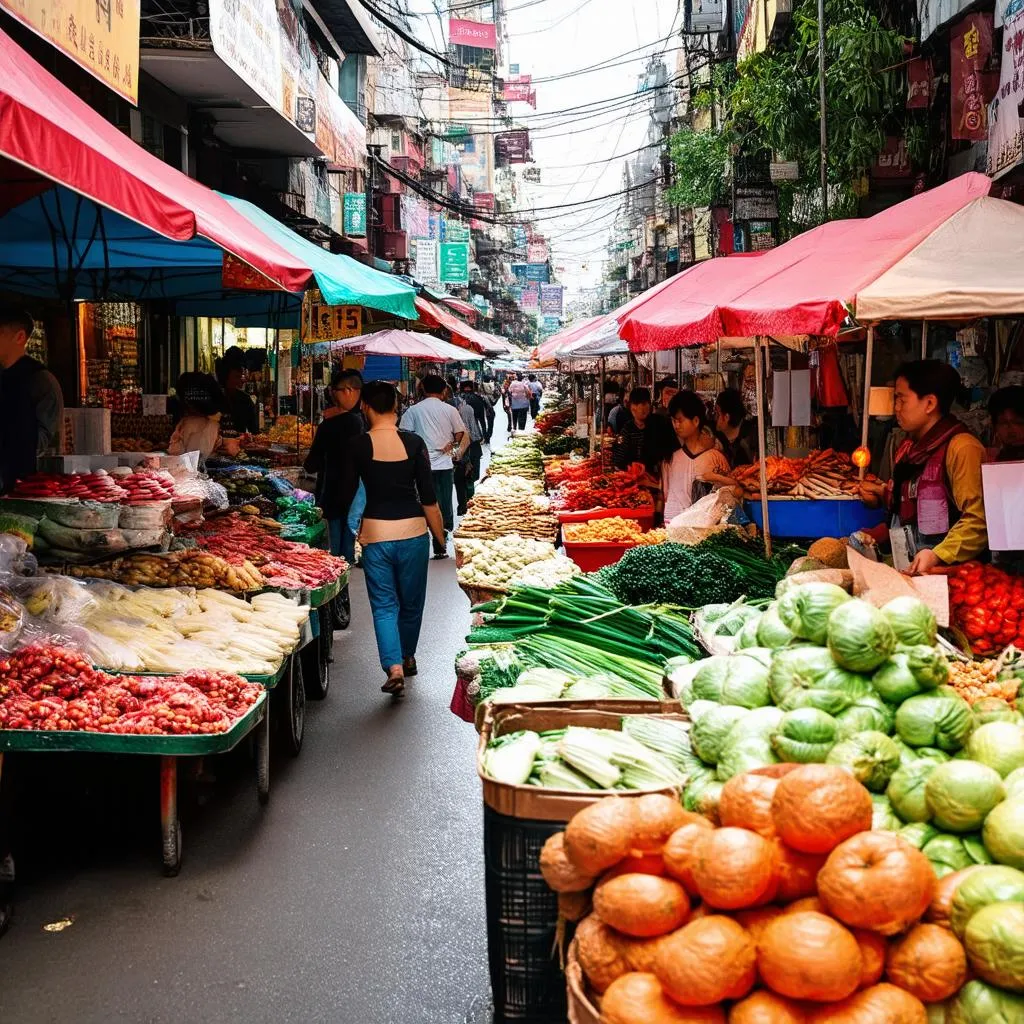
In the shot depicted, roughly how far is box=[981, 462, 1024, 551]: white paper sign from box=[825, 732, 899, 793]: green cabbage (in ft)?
8.26

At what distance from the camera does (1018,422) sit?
→ 700cm

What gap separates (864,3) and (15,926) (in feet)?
39.7

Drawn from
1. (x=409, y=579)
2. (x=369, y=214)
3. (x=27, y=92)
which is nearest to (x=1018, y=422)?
(x=409, y=579)

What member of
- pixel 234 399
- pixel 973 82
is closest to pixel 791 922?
pixel 973 82

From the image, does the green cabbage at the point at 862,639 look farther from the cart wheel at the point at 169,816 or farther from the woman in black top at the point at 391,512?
the woman in black top at the point at 391,512

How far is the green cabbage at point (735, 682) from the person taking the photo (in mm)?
3766

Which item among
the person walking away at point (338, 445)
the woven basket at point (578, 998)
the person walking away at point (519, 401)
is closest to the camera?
the woven basket at point (578, 998)

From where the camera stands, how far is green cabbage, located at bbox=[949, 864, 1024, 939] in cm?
244

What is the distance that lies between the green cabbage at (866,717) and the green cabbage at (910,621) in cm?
33

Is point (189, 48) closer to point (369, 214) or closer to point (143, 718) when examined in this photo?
point (143, 718)

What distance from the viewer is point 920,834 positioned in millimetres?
2877

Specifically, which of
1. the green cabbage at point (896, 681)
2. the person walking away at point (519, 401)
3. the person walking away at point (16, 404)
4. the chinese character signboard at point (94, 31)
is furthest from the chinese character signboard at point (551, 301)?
the green cabbage at point (896, 681)

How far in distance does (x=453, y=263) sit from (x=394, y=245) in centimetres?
283

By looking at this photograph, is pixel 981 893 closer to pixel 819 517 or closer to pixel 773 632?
pixel 773 632
